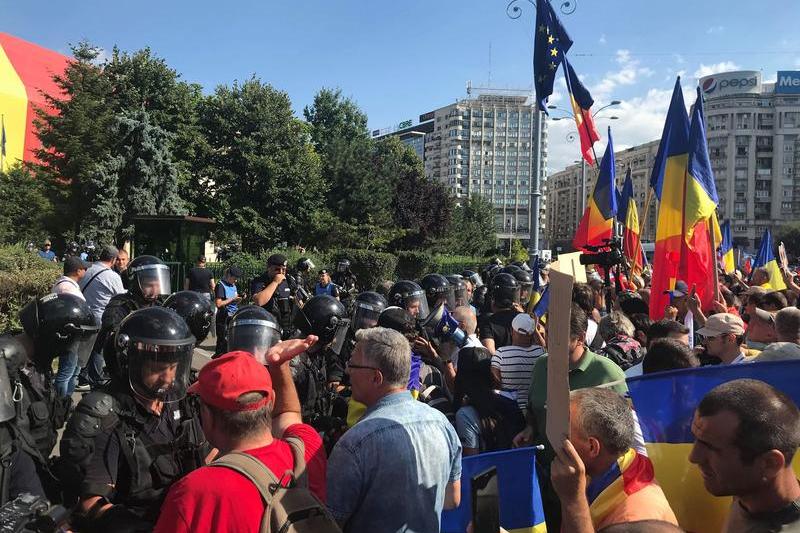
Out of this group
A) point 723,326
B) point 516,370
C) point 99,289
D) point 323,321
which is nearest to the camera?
point 516,370

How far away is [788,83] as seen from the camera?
9681 centimetres

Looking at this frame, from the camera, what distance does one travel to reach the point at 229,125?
29.9 m

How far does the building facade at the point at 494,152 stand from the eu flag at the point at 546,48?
128 meters

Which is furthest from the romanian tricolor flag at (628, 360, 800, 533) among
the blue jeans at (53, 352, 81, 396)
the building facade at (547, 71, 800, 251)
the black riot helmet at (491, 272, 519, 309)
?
the building facade at (547, 71, 800, 251)

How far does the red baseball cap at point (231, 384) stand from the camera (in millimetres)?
2037

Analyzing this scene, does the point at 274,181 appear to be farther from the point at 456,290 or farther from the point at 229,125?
the point at 456,290

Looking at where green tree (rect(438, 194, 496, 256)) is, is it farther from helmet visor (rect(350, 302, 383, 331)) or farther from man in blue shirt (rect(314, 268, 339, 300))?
helmet visor (rect(350, 302, 383, 331))

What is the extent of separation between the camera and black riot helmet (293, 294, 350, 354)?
16.9 feet

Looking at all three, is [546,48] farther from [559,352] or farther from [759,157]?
[759,157]

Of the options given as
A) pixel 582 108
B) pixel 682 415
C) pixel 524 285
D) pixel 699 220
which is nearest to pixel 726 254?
pixel 582 108

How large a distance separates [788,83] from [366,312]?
115 metres

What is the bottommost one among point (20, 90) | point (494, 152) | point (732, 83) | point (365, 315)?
point (365, 315)

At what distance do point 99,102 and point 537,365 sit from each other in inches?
1272

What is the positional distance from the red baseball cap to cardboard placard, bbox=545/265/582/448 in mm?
996
